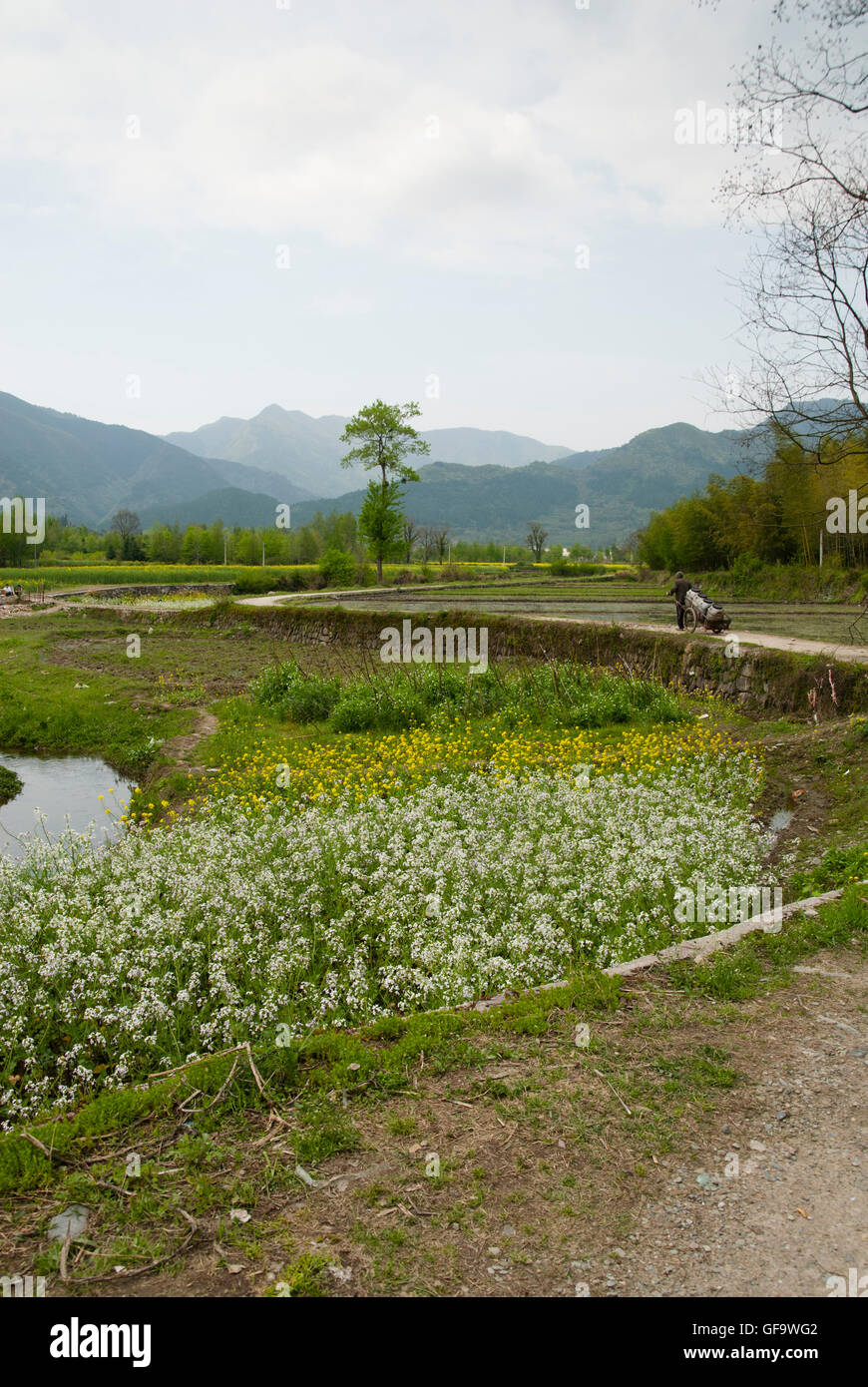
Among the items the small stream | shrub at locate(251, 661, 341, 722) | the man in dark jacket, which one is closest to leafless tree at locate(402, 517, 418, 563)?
the man in dark jacket

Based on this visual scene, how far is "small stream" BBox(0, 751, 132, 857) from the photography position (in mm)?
11188

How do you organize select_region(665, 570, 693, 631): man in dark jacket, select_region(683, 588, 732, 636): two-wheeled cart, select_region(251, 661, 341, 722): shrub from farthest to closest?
select_region(665, 570, 693, 631): man in dark jacket < select_region(683, 588, 732, 636): two-wheeled cart < select_region(251, 661, 341, 722): shrub

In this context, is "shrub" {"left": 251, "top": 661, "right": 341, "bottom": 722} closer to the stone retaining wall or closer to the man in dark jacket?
the stone retaining wall

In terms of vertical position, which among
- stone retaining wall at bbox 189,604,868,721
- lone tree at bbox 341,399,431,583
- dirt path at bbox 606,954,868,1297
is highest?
lone tree at bbox 341,399,431,583

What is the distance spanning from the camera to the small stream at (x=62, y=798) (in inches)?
440

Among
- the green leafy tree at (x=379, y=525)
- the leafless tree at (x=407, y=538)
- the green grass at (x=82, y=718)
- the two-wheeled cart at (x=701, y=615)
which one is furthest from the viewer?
the leafless tree at (x=407, y=538)

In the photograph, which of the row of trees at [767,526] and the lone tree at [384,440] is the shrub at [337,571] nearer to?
the lone tree at [384,440]

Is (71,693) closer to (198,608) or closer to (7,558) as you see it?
(198,608)

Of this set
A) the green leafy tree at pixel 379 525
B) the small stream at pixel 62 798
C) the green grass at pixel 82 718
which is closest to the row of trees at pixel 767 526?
the green grass at pixel 82 718

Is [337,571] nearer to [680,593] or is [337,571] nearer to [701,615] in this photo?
[680,593]

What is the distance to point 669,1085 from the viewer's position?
4184mm

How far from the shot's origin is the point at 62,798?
530 inches
